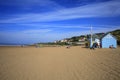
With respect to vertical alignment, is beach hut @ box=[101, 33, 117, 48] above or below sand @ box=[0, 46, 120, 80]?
above

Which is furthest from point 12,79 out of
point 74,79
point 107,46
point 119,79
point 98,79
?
point 107,46

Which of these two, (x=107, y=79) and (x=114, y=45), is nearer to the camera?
(x=107, y=79)

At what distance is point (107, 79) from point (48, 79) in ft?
8.73

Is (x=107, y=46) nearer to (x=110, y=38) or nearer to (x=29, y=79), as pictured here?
(x=110, y=38)

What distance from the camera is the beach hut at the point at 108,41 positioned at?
117ft

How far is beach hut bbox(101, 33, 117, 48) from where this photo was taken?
117 ft

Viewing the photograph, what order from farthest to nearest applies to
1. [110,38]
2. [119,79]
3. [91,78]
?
[110,38]
[91,78]
[119,79]

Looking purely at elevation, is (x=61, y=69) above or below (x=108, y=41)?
below

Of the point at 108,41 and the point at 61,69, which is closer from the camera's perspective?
the point at 61,69

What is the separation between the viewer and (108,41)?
1416 inches

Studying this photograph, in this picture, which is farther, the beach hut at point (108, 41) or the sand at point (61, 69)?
Answer: the beach hut at point (108, 41)

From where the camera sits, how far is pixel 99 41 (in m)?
37.9

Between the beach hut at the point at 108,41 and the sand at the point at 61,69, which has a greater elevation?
the beach hut at the point at 108,41

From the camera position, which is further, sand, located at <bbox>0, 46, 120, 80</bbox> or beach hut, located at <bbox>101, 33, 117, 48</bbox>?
beach hut, located at <bbox>101, 33, 117, 48</bbox>
